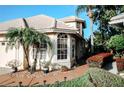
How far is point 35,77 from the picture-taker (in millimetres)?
12812

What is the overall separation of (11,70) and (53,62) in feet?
7.11

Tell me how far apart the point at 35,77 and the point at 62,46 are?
3.00 metres

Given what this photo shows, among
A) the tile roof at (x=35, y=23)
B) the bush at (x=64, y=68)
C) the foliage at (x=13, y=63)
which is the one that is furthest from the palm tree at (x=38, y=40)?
the bush at (x=64, y=68)

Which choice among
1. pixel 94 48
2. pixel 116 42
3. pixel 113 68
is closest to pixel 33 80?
pixel 113 68

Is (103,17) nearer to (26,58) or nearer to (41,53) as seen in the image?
(41,53)

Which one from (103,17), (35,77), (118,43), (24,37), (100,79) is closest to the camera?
(100,79)

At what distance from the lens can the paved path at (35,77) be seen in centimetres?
1198

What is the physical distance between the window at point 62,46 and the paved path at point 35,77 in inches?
56.1

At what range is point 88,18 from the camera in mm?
17906

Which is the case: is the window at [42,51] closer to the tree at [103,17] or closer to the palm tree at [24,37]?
the palm tree at [24,37]

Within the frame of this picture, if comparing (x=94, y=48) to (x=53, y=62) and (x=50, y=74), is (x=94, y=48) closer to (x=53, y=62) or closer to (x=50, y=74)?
(x=53, y=62)

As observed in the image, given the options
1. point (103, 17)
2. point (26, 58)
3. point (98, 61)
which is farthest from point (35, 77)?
point (103, 17)
